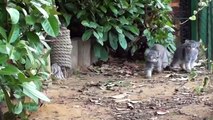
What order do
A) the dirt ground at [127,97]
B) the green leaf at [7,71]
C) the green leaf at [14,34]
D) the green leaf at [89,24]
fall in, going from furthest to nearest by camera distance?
the green leaf at [89,24]
the dirt ground at [127,97]
the green leaf at [14,34]
the green leaf at [7,71]

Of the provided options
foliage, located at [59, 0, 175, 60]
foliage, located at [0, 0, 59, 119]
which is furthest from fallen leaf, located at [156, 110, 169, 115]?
foliage, located at [59, 0, 175, 60]

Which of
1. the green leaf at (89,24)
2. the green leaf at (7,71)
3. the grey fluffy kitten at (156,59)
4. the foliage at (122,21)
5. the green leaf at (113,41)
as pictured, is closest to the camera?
the green leaf at (7,71)

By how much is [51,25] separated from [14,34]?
0.78 feet

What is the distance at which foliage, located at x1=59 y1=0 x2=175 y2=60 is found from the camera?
5250 millimetres

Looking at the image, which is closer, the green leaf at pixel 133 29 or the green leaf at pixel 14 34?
the green leaf at pixel 14 34

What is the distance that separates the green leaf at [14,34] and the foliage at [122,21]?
8.44 feet

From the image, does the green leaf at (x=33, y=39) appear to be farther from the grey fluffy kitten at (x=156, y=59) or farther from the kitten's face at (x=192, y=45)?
the kitten's face at (x=192, y=45)

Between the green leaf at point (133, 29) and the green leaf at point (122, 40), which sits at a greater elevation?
the green leaf at point (133, 29)

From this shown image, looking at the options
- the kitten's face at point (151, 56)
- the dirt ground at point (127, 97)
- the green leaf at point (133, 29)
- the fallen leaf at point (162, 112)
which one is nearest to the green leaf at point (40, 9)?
the dirt ground at point (127, 97)

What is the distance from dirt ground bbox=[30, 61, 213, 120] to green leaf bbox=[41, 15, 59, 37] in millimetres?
831

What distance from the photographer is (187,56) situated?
5.16 m

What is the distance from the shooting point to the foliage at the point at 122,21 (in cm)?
525

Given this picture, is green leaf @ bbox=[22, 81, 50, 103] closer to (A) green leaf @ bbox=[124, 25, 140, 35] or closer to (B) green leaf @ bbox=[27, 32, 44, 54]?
(B) green leaf @ bbox=[27, 32, 44, 54]

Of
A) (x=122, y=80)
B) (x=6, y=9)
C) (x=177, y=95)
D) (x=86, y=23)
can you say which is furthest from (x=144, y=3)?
(x=6, y=9)
